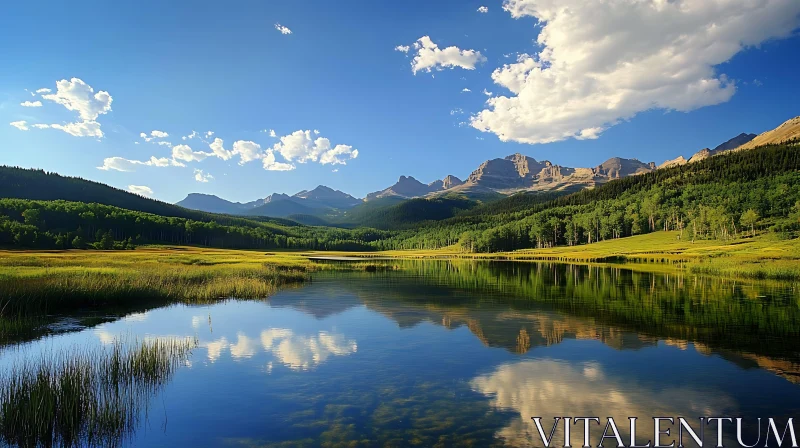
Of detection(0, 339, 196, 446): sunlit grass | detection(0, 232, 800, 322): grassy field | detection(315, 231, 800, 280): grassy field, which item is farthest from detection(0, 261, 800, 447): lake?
detection(315, 231, 800, 280): grassy field

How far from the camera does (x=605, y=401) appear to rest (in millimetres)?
16984

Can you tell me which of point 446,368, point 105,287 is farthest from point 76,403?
point 105,287

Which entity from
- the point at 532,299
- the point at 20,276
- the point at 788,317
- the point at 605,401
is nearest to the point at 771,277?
the point at 788,317

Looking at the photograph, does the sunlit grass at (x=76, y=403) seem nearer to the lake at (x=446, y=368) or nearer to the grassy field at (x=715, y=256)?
the lake at (x=446, y=368)

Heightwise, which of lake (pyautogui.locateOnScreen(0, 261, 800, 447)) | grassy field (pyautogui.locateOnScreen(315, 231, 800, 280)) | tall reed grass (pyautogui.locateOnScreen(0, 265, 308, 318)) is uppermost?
grassy field (pyautogui.locateOnScreen(315, 231, 800, 280))

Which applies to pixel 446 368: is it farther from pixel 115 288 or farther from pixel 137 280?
pixel 137 280

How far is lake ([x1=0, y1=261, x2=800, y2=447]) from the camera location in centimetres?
1481

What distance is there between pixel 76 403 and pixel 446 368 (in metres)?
15.4

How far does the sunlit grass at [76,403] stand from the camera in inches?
501

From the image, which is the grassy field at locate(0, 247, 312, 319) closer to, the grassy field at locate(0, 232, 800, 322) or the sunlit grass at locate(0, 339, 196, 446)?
the grassy field at locate(0, 232, 800, 322)

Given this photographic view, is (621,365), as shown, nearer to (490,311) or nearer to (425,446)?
(425,446)

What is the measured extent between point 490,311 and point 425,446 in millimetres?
27955

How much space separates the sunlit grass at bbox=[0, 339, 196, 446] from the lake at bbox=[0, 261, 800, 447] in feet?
2.11

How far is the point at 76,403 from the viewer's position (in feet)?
45.8
